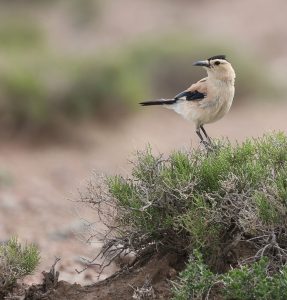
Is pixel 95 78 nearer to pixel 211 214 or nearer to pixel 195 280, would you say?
pixel 211 214

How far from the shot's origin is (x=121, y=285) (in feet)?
22.1

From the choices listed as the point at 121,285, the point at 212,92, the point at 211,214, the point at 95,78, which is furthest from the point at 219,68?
the point at 95,78

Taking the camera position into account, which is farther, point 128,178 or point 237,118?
point 237,118

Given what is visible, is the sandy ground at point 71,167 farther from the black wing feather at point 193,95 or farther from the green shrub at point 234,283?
the green shrub at point 234,283

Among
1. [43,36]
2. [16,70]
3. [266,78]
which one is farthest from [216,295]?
[43,36]

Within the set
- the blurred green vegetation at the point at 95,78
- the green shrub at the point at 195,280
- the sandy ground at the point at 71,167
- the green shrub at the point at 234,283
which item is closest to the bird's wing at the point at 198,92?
the sandy ground at the point at 71,167

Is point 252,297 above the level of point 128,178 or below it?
below

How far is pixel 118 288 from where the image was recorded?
6.72m

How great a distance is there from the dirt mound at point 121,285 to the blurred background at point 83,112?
5.44 feet

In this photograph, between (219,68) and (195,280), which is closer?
(195,280)

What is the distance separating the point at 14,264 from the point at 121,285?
0.77m

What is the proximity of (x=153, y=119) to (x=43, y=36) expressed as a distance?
22.6ft

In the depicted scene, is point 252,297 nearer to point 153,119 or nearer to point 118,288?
point 118,288

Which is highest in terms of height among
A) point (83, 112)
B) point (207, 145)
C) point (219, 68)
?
point (83, 112)
